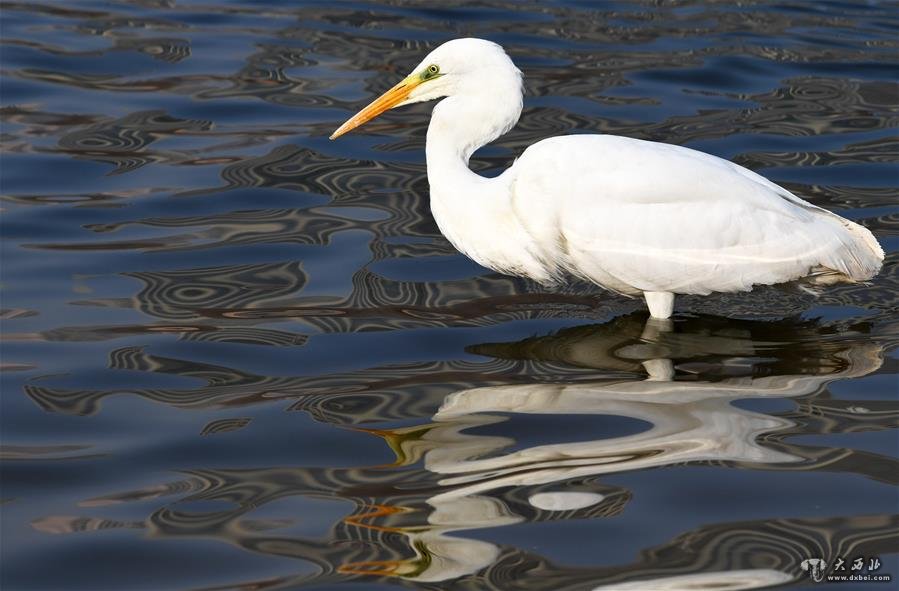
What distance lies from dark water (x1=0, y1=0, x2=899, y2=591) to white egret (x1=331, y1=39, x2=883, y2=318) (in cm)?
36

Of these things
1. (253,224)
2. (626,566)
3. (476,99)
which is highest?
A: (476,99)

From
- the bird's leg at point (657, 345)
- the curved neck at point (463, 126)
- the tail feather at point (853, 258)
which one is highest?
the curved neck at point (463, 126)

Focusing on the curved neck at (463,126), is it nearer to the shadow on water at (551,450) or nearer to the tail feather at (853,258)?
the shadow on water at (551,450)

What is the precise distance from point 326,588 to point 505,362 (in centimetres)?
215

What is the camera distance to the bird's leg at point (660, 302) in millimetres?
6713

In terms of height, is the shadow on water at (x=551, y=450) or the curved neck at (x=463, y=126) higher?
the curved neck at (x=463, y=126)

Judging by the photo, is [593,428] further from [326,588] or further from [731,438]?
[326,588]

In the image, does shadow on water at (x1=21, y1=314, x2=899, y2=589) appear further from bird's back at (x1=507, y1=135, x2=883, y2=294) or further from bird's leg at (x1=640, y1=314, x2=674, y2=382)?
bird's back at (x1=507, y1=135, x2=883, y2=294)

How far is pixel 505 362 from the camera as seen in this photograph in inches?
251

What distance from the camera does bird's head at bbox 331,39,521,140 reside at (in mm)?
6547

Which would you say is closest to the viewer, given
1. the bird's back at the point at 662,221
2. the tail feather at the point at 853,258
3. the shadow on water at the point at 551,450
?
the shadow on water at the point at 551,450

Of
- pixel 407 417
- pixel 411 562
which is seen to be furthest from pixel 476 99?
pixel 411 562

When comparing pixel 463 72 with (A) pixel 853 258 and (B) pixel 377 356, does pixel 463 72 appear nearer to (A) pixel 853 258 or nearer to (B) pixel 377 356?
(B) pixel 377 356

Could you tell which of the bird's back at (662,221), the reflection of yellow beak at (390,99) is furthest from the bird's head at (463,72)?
the bird's back at (662,221)
